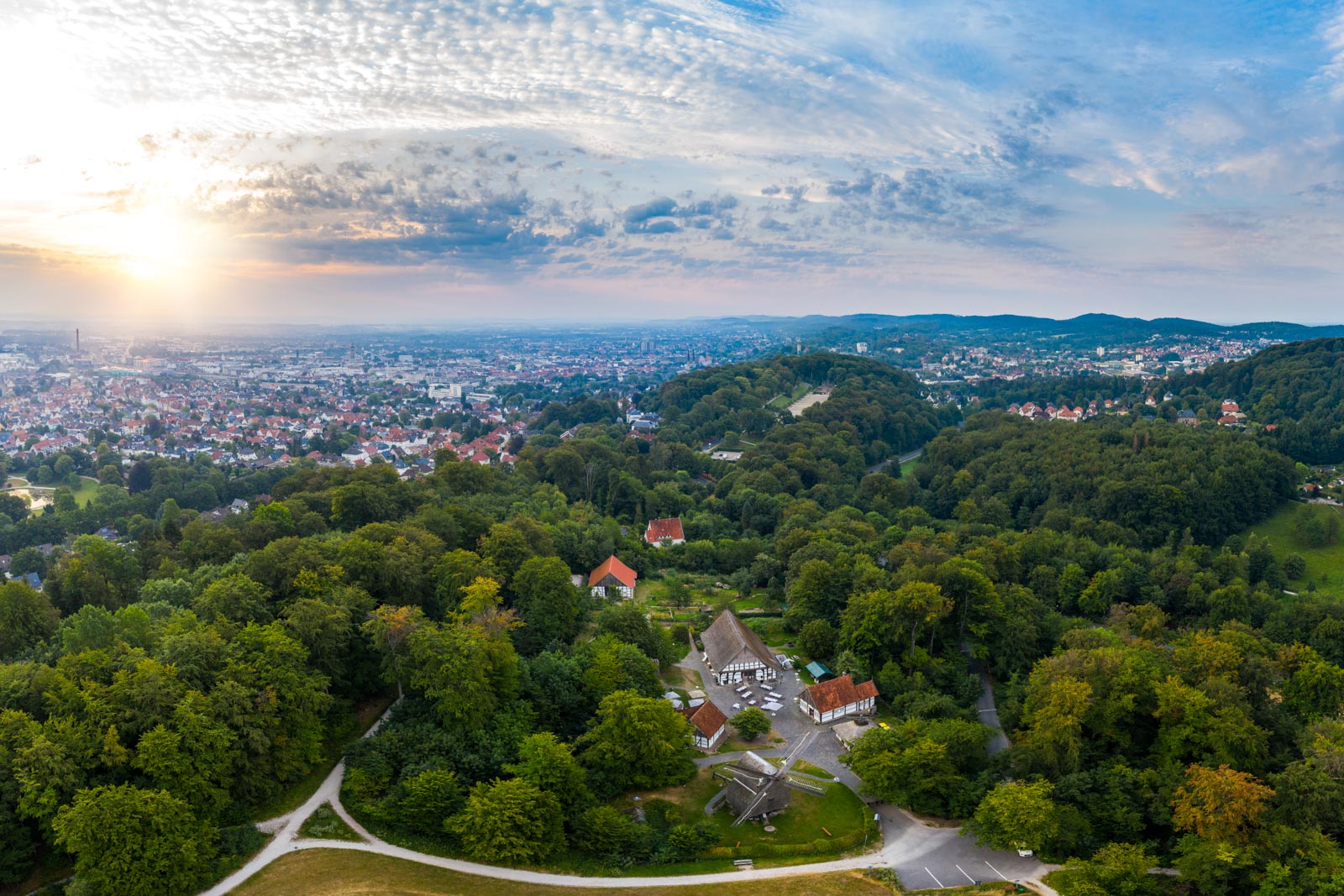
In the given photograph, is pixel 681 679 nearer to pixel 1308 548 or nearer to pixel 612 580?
pixel 612 580

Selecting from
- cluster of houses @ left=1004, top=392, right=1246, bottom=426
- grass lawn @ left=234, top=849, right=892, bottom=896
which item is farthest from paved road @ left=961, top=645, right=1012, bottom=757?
cluster of houses @ left=1004, top=392, right=1246, bottom=426

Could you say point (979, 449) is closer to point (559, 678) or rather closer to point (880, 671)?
point (880, 671)

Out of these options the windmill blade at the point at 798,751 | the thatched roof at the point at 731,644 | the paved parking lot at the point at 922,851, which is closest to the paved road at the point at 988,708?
the paved parking lot at the point at 922,851

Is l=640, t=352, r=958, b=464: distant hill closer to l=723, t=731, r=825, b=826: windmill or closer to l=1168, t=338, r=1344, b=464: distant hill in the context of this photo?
l=1168, t=338, r=1344, b=464: distant hill

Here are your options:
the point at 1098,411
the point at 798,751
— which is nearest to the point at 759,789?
the point at 798,751

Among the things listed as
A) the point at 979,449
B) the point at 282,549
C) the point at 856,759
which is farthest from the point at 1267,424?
the point at 282,549

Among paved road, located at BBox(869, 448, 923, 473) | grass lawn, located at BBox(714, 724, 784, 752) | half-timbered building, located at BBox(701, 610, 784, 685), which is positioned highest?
paved road, located at BBox(869, 448, 923, 473)
